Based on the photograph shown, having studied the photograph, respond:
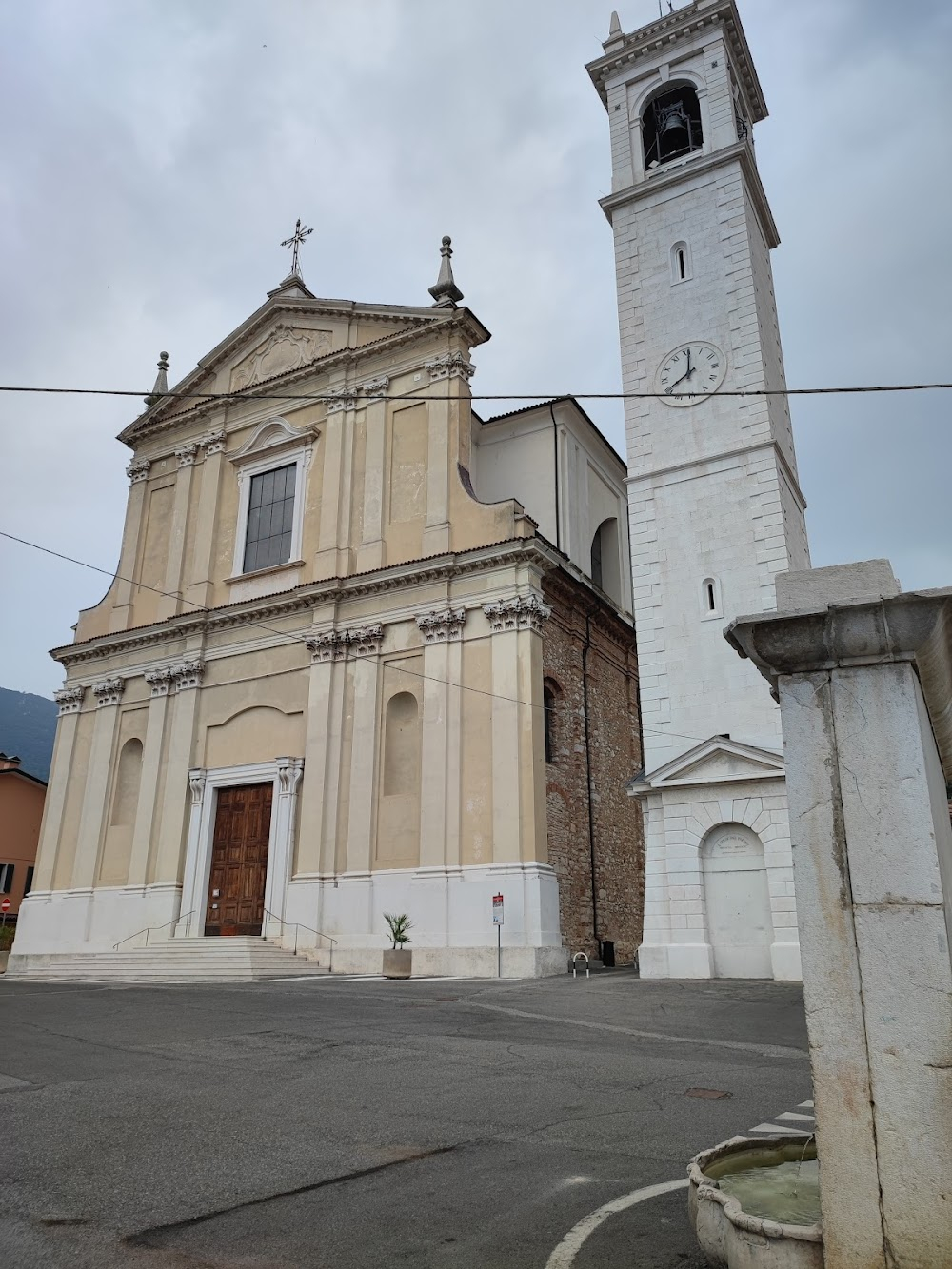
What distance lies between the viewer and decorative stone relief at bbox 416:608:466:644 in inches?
856

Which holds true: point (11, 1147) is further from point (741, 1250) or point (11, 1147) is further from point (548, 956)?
point (548, 956)

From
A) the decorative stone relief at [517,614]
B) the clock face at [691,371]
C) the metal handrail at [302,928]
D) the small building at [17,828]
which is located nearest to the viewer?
the metal handrail at [302,928]

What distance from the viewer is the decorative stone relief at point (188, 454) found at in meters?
28.7

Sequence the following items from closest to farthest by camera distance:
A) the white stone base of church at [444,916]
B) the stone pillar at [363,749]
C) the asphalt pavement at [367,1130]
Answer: the asphalt pavement at [367,1130] < the white stone base of church at [444,916] < the stone pillar at [363,749]

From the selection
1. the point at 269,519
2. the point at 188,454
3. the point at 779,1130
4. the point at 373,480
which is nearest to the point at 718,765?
the point at 373,480

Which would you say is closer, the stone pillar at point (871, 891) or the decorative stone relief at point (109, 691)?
the stone pillar at point (871, 891)

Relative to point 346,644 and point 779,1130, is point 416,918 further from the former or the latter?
point 779,1130

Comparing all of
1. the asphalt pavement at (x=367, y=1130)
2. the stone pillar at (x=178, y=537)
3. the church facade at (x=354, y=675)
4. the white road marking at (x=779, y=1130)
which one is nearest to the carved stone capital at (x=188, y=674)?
the church facade at (x=354, y=675)

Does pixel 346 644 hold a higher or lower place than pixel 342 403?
lower

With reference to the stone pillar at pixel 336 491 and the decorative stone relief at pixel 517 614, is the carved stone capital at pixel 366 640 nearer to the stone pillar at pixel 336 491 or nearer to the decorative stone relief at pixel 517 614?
the stone pillar at pixel 336 491

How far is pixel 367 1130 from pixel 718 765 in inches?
513

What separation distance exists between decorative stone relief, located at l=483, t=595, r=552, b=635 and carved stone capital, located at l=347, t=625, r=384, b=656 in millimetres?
3037

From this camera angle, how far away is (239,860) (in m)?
23.4

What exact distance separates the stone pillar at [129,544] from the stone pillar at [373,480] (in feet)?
28.1
